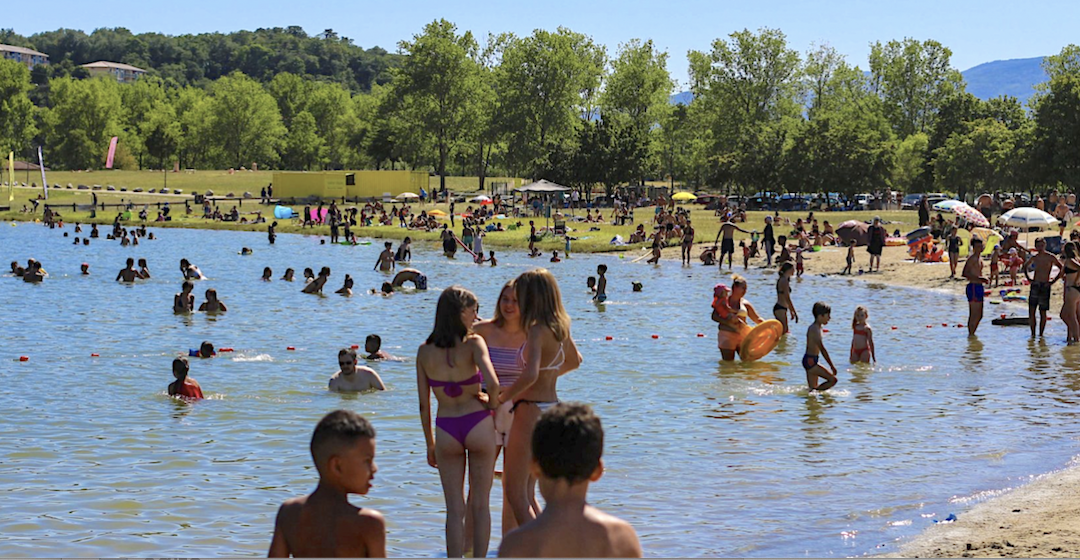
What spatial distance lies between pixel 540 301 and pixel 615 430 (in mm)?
7255

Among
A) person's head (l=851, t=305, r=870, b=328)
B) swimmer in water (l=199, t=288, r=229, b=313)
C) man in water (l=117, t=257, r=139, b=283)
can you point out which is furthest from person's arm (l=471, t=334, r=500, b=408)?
man in water (l=117, t=257, r=139, b=283)

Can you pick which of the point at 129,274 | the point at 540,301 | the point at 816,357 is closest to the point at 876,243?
the point at 816,357

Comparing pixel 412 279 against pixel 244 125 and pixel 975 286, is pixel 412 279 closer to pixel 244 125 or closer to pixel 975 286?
pixel 975 286

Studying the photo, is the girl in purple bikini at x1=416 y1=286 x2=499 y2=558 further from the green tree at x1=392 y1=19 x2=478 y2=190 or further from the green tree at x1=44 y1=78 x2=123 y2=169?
the green tree at x1=44 y1=78 x2=123 y2=169

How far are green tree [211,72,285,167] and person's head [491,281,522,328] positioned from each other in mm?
110526

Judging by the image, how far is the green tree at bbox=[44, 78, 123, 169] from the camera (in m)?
112

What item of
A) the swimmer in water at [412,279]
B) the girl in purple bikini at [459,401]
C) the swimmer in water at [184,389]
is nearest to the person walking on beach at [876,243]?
the swimmer in water at [412,279]

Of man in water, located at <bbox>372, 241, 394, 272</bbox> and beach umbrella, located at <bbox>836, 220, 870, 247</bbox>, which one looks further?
beach umbrella, located at <bbox>836, 220, 870, 247</bbox>

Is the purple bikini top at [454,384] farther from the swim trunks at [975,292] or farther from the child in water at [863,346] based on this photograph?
the swim trunks at [975,292]

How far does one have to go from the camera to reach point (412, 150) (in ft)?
332

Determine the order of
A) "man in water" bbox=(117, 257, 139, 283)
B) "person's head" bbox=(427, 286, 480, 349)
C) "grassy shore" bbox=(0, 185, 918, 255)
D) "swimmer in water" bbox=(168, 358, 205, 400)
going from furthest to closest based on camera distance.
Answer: "grassy shore" bbox=(0, 185, 918, 255), "man in water" bbox=(117, 257, 139, 283), "swimmer in water" bbox=(168, 358, 205, 400), "person's head" bbox=(427, 286, 480, 349)

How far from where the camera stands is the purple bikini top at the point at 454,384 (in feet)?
22.6

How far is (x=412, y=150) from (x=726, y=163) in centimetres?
3241

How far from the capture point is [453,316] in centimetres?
675
